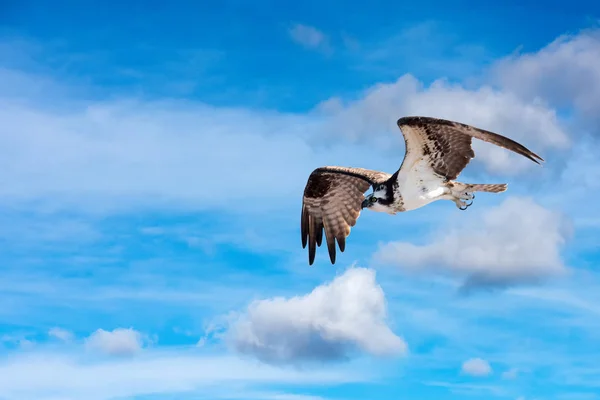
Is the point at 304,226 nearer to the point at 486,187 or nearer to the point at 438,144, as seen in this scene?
the point at 486,187

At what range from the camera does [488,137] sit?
15430mm

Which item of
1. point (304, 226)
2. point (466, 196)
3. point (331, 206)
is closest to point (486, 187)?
point (466, 196)

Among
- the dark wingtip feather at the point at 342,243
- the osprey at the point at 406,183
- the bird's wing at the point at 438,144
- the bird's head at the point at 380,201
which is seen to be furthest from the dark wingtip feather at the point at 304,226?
the bird's wing at the point at 438,144

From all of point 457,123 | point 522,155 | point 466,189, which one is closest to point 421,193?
point 466,189

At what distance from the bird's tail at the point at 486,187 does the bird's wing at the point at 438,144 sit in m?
0.69

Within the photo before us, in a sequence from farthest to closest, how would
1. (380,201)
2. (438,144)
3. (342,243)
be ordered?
1. (342,243)
2. (380,201)
3. (438,144)

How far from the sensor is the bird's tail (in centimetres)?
1841

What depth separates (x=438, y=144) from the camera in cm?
1738

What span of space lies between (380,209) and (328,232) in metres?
3.45

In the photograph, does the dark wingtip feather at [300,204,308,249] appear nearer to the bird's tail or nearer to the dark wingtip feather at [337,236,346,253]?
the dark wingtip feather at [337,236,346,253]

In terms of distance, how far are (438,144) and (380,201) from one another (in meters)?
2.54

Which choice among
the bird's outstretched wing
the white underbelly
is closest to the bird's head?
the white underbelly

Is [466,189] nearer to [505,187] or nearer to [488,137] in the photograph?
[505,187]

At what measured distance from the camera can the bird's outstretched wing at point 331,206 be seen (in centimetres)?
2252
